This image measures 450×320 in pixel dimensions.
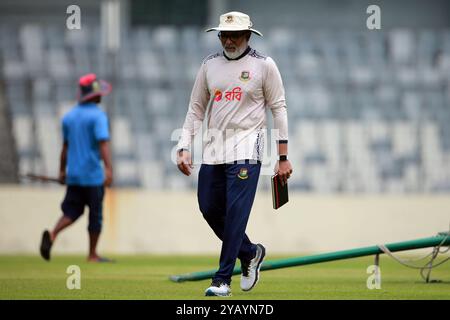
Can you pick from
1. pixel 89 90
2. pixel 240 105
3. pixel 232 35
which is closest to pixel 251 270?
pixel 240 105

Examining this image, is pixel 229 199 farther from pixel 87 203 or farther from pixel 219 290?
pixel 87 203

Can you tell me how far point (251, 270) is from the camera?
1052 cm

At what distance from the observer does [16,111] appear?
18625mm

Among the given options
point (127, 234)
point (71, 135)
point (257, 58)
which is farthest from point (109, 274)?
point (127, 234)

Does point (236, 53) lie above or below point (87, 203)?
above

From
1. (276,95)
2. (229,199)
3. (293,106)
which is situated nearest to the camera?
(229,199)

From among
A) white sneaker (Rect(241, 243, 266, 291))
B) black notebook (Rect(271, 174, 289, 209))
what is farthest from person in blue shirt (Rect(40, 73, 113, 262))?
black notebook (Rect(271, 174, 289, 209))

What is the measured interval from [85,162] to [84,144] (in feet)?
0.68

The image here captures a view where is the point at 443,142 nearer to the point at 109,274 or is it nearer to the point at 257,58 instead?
the point at 109,274

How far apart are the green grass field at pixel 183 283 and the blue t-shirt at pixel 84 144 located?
3.27 ft

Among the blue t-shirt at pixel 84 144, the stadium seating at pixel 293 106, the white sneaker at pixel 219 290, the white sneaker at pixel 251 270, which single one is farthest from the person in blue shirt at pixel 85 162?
the white sneaker at pixel 219 290

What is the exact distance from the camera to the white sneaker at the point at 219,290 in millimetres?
9859

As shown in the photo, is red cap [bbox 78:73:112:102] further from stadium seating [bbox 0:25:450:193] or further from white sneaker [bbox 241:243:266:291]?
white sneaker [bbox 241:243:266:291]
